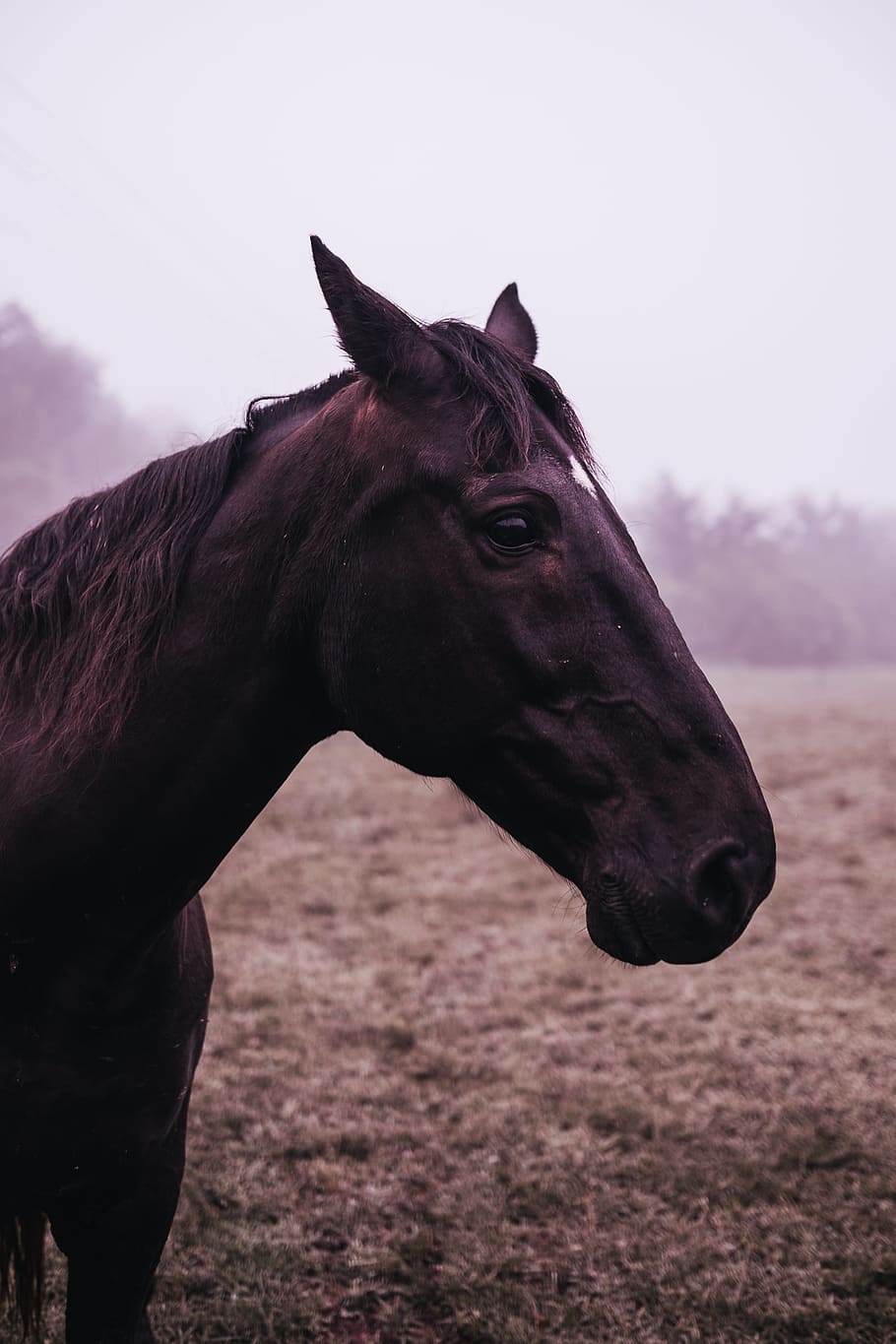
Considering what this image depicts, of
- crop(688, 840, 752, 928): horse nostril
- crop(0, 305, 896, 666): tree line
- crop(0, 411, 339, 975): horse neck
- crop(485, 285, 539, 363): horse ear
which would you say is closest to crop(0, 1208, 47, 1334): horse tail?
crop(0, 411, 339, 975): horse neck

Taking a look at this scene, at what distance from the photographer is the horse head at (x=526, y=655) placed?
1480 mm

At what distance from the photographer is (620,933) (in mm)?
1492

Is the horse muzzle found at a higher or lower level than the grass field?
higher

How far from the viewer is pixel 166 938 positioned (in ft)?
6.38

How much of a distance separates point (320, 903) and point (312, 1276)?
4307 millimetres

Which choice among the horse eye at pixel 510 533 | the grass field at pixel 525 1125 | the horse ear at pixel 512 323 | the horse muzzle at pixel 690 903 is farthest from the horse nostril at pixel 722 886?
the horse ear at pixel 512 323

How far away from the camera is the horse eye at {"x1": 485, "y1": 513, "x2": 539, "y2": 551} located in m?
1.57

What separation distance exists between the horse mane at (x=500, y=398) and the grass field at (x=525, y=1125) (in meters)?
0.94

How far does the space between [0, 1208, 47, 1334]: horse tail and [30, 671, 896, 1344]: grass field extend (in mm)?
385

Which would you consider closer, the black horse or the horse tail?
the black horse

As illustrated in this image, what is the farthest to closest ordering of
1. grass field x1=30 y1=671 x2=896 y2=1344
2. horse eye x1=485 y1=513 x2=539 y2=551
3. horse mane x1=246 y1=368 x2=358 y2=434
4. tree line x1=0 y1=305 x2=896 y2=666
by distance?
tree line x1=0 y1=305 x2=896 y2=666, grass field x1=30 y1=671 x2=896 y2=1344, horse mane x1=246 y1=368 x2=358 y2=434, horse eye x1=485 y1=513 x2=539 y2=551

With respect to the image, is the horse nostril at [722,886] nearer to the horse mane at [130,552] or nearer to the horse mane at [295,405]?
the horse mane at [130,552]

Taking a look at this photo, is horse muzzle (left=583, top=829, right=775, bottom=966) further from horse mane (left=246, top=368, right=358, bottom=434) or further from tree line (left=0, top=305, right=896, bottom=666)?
tree line (left=0, top=305, right=896, bottom=666)

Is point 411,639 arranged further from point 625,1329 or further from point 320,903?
point 320,903
